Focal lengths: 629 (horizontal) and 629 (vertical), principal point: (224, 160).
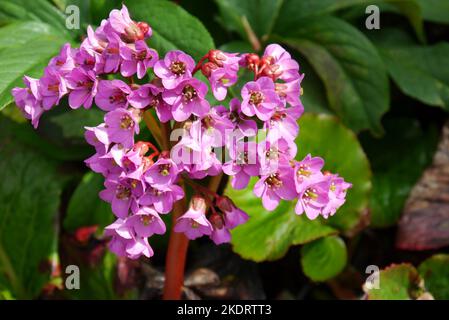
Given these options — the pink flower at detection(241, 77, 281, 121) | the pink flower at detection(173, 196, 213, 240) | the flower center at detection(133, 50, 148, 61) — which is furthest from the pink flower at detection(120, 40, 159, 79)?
the pink flower at detection(173, 196, 213, 240)

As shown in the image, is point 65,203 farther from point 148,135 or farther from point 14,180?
point 148,135

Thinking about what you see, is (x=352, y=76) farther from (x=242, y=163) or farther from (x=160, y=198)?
(x=160, y=198)

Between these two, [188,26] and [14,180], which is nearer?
[188,26]

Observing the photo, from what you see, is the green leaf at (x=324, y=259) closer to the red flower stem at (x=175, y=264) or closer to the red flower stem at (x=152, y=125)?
the red flower stem at (x=175, y=264)

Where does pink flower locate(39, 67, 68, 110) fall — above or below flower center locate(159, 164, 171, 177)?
above

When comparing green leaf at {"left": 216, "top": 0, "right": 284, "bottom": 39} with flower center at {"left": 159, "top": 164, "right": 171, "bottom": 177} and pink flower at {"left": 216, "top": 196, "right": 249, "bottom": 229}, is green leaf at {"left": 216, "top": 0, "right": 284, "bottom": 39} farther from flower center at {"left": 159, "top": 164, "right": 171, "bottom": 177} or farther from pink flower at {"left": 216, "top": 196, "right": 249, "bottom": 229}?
flower center at {"left": 159, "top": 164, "right": 171, "bottom": 177}
